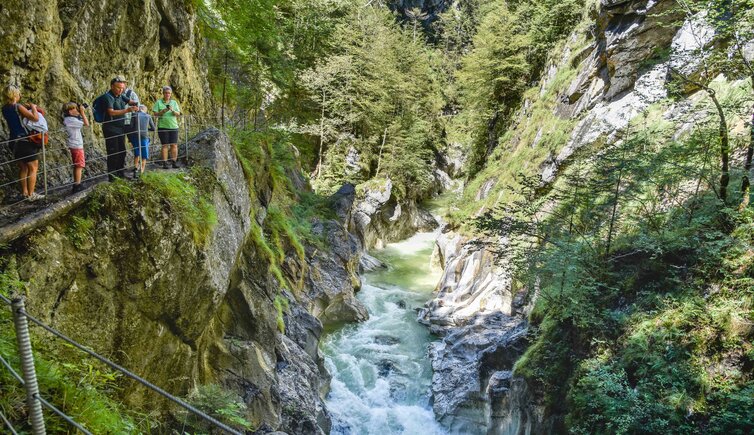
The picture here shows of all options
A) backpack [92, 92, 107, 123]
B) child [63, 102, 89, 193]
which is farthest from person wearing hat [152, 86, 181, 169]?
child [63, 102, 89, 193]

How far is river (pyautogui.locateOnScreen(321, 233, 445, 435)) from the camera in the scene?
1287 cm

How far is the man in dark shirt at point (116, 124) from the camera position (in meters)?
6.26

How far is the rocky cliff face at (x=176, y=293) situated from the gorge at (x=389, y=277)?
1.2 inches

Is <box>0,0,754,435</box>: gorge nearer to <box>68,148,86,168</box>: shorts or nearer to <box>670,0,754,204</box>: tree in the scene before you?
<box>670,0,754,204</box>: tree

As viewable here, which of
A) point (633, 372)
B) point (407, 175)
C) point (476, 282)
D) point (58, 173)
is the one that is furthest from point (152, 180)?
point (407, 175)

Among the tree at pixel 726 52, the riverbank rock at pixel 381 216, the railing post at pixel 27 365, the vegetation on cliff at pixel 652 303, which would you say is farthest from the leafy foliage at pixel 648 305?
the riverbank rock at pixel 381 216

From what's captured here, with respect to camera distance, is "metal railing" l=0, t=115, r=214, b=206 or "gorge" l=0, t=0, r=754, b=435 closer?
"metal railing" l=0, t=115, r=214, b=206

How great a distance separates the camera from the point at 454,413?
12.6 m

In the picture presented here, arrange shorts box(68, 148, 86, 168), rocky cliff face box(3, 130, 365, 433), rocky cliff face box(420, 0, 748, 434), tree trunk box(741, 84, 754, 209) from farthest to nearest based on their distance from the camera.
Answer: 1. rocky cliff face box(420, 0, 748, 434)
2. tree trunk box(741, 84, 754, 209)
3. shorts box(68, 148, 86, 168)
4. rocky cliff face box(3, 130, 365, 433)

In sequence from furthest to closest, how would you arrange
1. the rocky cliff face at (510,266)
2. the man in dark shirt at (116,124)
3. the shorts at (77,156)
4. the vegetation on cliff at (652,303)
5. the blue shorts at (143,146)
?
the rocky cliff face at (510,266) < the vegetation on cliff at (652,303) < the blue shorts at (143,146) < the man in dark shirt at (116,124) < the shorts at (77,156)

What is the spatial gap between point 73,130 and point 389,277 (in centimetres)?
1968

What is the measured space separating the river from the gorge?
0.10 metres

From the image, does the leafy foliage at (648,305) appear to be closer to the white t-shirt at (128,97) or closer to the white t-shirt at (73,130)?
the white t-shirt at (128,97)

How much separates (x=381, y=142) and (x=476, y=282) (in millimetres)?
17534
